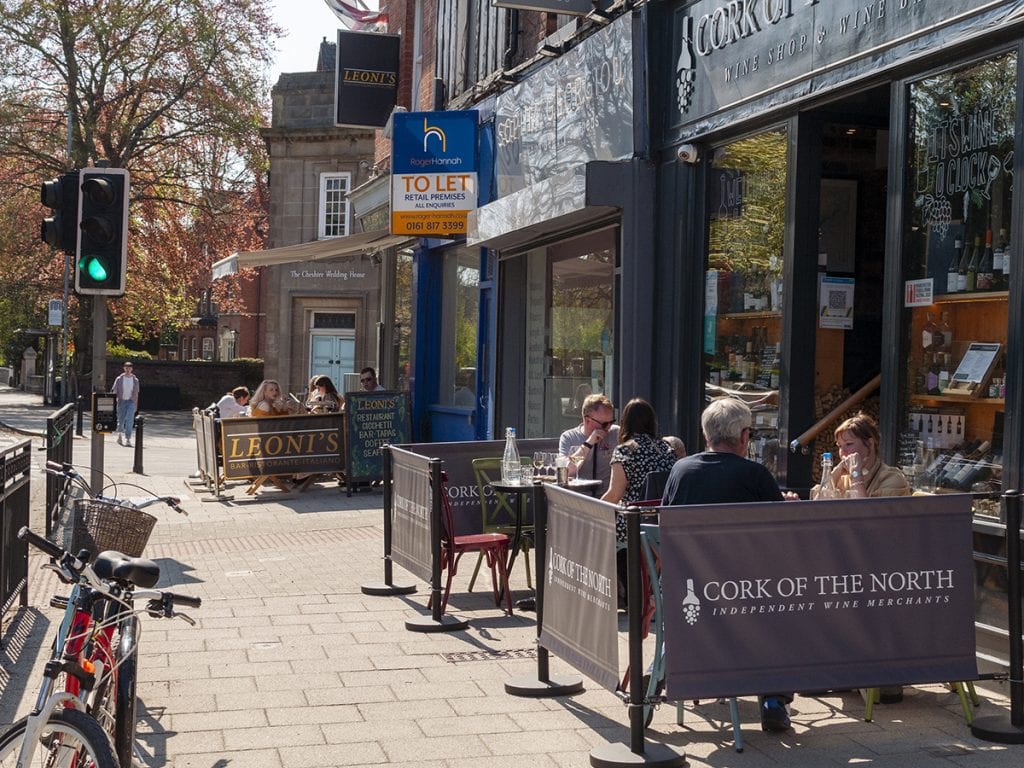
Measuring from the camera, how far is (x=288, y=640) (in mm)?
7859

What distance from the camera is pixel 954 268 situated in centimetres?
748

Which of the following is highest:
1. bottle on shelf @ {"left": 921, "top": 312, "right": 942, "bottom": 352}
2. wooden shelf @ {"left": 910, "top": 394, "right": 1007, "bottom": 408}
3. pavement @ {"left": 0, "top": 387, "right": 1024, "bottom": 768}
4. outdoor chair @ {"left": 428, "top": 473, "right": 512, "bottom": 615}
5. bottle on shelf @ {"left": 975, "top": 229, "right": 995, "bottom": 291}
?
bottle on shelf @ {"left": 975, "top": 229, "right": 995, "bottom": 291}

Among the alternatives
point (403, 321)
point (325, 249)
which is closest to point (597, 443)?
point (325, 249)

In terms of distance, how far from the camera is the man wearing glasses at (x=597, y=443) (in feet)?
29.9

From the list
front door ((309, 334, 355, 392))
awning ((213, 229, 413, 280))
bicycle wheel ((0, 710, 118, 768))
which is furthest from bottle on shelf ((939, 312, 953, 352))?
front door ((309, 334, 355, 392))

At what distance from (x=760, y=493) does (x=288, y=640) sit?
3319mm

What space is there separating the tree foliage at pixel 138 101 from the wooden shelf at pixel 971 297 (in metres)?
33.6

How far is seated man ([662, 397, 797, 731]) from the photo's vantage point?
230 inches

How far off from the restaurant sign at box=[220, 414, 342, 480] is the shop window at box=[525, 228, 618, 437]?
3.04 metres

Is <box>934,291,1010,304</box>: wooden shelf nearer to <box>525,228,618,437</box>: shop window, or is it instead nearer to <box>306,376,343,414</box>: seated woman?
<box>525,228,618,437</box>: shop window

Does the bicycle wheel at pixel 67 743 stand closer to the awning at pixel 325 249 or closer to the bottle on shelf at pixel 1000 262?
the bottle on shelf at pixel 1000 262

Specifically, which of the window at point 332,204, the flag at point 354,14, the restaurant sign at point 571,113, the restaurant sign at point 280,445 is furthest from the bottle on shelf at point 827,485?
the window at point 332,204

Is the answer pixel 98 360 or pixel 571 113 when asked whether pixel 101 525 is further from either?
pixel 571 113

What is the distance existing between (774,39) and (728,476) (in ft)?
14.6
